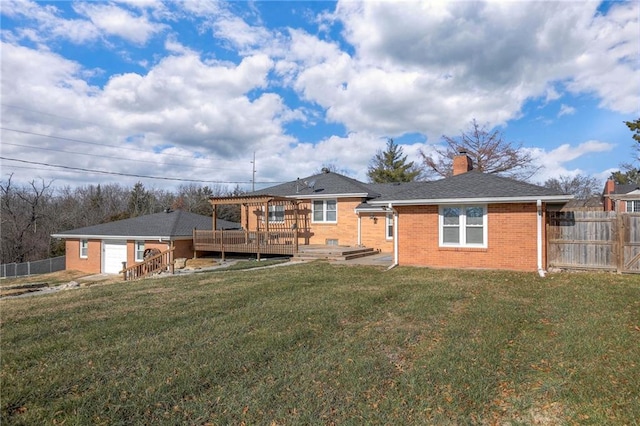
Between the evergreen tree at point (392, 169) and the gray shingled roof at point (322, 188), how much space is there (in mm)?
18424

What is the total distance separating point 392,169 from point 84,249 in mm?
31724

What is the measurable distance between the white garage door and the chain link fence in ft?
21.4

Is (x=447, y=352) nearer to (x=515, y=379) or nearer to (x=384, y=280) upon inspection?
(x=515, y=379)

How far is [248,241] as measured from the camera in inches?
817

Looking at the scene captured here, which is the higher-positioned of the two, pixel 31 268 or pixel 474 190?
pixel 474 190

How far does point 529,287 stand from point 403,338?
5.77 metres

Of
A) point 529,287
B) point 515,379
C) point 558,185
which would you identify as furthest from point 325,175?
point 558,185

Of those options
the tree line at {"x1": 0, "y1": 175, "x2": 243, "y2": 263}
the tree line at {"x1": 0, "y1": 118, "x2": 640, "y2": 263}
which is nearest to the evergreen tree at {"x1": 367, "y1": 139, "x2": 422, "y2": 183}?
the tree line at {"x1": 0, "y1": 118, "x2": 640, "y2": 263}

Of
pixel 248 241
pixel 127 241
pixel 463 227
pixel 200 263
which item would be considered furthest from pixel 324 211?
pixel 127 241

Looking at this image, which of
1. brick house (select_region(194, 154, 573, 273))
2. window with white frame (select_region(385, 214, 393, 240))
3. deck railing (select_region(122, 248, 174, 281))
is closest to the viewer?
brick house (select_region(194, 154, 573, 273))

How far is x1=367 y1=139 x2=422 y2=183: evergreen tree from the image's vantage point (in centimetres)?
4178

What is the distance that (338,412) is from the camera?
12.2ft

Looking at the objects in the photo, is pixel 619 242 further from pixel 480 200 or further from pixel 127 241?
pixel 127 241

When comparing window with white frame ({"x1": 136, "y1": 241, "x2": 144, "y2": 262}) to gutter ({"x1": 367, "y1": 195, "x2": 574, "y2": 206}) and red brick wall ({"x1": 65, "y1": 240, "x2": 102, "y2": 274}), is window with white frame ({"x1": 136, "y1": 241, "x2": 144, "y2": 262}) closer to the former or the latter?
red brick wall ({"x1": 65, "y1": 240, "x2": 102, "y2": 274})
